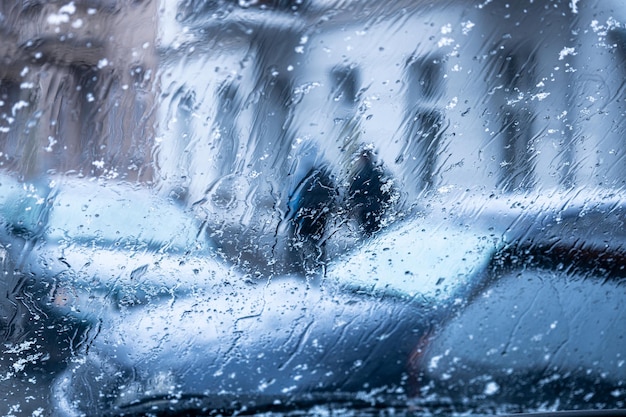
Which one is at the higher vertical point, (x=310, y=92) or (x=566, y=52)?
(x=566, y=52)

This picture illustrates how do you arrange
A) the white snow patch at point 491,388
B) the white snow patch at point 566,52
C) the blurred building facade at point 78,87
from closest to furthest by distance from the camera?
1. the blurred building facade at point 78,87
2. the white snow patch at point 491,388
3. the white snow patch at point 566,52

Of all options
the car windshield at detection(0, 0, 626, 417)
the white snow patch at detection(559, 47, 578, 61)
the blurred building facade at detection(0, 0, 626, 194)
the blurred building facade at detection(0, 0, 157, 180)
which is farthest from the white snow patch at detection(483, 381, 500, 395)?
the blurred building facade at detection(0, 0, 157, 180)

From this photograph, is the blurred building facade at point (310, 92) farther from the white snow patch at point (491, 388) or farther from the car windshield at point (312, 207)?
the white snow patch at point (491, 388)

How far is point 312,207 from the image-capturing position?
65.6 inches

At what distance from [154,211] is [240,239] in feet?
0.82

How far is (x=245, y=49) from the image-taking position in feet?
5.27

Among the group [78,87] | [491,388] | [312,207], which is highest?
[78,87]

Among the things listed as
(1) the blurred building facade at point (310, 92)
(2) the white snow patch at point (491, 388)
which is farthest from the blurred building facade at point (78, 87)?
(2) the white snow patch at point (491, 388)

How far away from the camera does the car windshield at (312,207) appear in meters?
1.52

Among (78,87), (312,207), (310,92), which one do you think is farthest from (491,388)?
(78,87)

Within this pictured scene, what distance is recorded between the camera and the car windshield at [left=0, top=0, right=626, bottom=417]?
4.98ft

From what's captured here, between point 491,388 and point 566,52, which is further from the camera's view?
point 566,52

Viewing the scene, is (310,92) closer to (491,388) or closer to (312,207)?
(312,207)

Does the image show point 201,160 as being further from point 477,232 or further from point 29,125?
point 477,232
